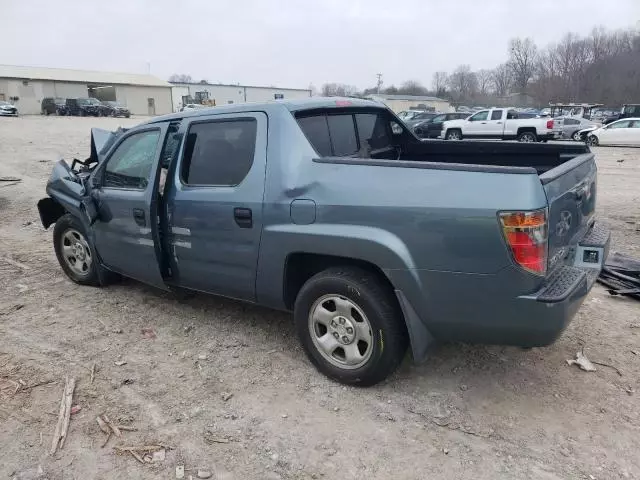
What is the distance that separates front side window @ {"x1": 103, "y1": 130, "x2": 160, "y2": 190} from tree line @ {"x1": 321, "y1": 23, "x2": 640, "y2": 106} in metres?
59.0

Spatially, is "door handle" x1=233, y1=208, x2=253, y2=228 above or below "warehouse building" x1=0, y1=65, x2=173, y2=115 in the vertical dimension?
below

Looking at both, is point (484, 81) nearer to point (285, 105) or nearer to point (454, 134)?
point (454, 134)

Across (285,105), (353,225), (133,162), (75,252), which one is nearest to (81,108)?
(75,252)

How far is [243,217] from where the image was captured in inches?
136

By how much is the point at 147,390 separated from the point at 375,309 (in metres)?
1.60

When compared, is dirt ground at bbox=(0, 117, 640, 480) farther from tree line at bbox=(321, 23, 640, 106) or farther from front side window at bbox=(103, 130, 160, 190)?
tree line at bbox=(321, 23, 640, 106)

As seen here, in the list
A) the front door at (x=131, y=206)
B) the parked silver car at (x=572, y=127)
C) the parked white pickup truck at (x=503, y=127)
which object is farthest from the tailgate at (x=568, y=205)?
the parked silver car at (x=572, y=127)

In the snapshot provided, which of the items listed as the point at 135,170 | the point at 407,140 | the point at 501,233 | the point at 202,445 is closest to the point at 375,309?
the point at 501,233

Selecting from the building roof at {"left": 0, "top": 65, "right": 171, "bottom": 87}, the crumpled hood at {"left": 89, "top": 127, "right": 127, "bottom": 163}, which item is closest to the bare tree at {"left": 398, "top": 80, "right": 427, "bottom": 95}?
the building roof at {"left": 0, "top": 65, "right": 171, "bottom": 87}

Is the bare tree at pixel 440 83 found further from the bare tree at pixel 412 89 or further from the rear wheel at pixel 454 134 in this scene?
the rear wheel at pixel 454 134

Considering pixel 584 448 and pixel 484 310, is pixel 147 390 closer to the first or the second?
pixel 484 310

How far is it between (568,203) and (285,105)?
1874mm

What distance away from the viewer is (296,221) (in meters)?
3.19

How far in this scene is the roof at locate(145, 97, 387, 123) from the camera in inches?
138
